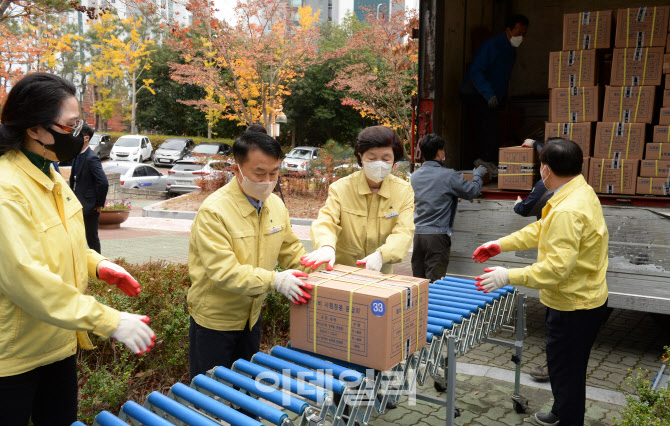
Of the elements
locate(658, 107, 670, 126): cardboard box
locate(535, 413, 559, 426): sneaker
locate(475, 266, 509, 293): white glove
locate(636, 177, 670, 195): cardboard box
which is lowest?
locate(535, 413, 559, 426): sneaker

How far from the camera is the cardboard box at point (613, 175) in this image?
5078mm

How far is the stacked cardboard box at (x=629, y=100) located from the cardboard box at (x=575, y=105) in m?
0.11

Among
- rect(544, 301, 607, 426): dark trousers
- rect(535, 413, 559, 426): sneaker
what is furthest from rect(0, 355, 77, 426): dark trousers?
rect(535, 413, 559, 426): sneaker

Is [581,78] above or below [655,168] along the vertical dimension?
above

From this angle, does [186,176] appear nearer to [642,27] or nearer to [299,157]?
[299,157]

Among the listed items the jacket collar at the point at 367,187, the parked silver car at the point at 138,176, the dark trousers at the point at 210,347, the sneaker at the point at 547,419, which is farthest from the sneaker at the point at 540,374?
the parked silver car at the point at 138,176

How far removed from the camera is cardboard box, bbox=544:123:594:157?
210 inches

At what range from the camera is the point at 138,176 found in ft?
56.3

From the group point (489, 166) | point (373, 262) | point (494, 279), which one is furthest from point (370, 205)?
point (489, 166)

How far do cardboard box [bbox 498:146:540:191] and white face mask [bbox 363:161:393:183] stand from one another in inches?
104

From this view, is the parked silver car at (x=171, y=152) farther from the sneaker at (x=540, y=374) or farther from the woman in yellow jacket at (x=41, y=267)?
the woman in yellow jacket at (x=41, y=267)

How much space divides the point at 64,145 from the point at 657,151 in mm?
5031

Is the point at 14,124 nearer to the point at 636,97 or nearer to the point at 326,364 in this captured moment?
the point at 326,364

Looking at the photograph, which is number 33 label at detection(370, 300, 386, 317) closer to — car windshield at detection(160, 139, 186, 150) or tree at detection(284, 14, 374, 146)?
car windshield at detection(160, 139, 186, 150)
